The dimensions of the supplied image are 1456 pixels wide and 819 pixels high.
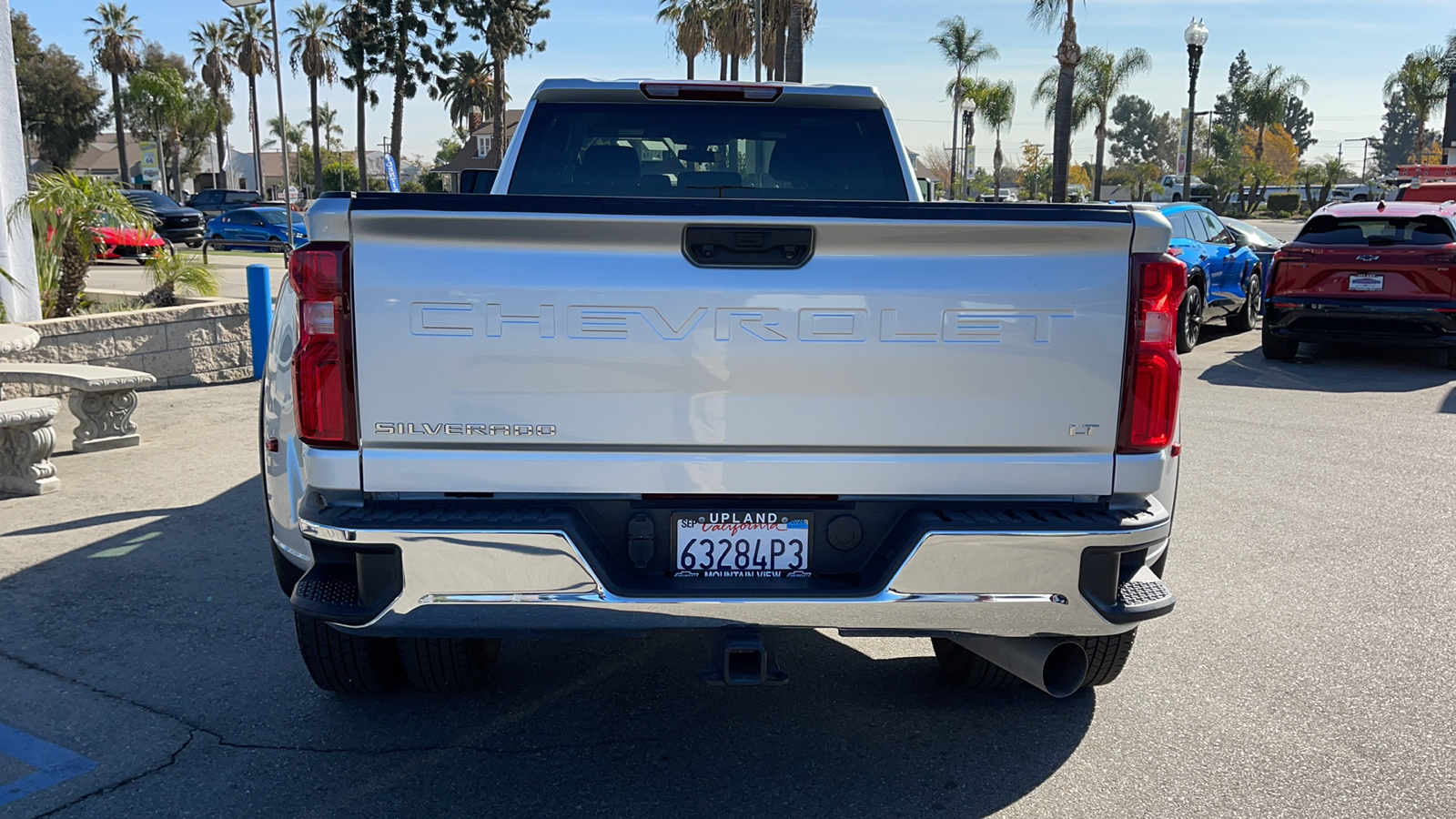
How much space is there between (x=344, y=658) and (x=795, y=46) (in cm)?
2661

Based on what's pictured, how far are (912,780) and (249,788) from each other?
1.92m

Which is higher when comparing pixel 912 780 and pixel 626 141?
pixel 626 141

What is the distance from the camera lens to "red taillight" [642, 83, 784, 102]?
4.75 meters

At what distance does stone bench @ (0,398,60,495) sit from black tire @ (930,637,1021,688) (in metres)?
5.33

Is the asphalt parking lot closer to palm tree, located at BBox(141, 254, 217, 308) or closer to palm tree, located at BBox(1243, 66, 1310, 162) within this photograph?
palm tree, located at BBox(141, 254, 217, 308)

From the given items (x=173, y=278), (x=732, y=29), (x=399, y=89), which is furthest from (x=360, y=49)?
(x=173, y=278)

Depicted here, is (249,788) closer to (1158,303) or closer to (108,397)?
(1158,303)

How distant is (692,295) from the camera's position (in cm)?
293

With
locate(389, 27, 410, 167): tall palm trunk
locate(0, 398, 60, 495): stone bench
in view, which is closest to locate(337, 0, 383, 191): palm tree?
locate(389, 27, 410, 167): tall palm trunk

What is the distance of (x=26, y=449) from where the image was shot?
6723mm

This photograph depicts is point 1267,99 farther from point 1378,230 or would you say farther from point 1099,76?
Result: point 1378,230

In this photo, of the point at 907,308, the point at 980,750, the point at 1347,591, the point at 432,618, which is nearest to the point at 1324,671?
the point at 1347,591

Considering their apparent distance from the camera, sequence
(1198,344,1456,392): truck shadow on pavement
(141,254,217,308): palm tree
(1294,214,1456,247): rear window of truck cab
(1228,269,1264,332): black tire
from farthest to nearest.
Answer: (1228,269,1264,332): black tire < (1294,214,1456,247): rear window of truck cab < (1198,344,1456,392): truck shadow on pavement < (141,254,217,308): palm tree

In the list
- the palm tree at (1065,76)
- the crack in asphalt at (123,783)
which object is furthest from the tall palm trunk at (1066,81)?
the crack in asphalt at (123,783)
